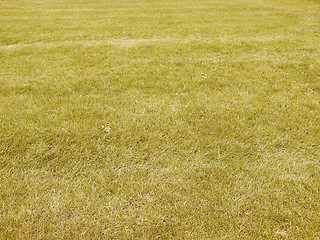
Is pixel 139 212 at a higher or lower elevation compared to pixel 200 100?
lower

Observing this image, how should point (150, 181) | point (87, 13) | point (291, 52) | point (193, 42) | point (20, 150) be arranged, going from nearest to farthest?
1. point (150, 181)
2. point (20, 150)
3. point (291, 52)
4. point (193, 42)
5. point (87, 13)

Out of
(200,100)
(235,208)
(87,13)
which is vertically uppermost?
(87,13)

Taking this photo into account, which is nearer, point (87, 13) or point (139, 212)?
point (139, 212)

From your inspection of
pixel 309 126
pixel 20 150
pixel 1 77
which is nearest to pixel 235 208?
pixel 309 126

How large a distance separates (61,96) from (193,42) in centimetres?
472

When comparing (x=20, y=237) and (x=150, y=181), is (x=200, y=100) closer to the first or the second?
(x=150, y=181)

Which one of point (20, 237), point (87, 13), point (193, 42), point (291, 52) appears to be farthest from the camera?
point (87, 13)

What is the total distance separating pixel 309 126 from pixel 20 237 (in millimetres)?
4162

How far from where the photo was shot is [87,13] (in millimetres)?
11828

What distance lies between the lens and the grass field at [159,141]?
2.24 meters

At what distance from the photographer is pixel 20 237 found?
2047mm

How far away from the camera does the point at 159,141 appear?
3180 mm

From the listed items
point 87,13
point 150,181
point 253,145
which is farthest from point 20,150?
point 87,13

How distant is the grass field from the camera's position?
224cm
